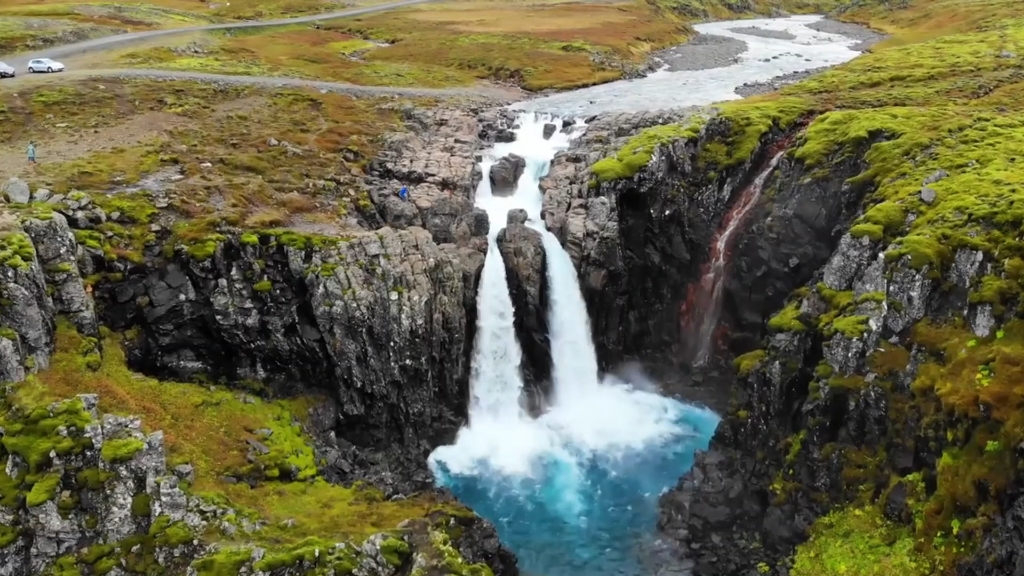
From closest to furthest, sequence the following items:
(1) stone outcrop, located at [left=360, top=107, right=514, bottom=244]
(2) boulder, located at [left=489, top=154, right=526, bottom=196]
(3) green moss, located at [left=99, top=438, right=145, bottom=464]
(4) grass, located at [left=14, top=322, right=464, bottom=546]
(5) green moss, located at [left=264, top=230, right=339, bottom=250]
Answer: (3) green moss, located at [left=99, top=438, right=145, bottom=464], (4) grass, located at [left=14, top=322, right=464, bottom=546], (5) green moss, located at [left=264, top=230, right=339, bottom=250], (1) stone outcrop, located at [left=360, top=107, right=514, bottom=244], (2) boulder, located at [left=489, top=154, right=526, bottom=196]

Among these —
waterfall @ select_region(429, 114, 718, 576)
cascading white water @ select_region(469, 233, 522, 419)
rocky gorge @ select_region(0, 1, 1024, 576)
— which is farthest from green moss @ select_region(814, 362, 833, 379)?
cascading white water @ select_region(469, 233, 522, 419)

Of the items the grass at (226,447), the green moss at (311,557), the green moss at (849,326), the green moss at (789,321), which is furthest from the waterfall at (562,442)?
the green moss at (849,326)

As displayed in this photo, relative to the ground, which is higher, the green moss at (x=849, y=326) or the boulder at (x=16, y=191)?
the boulder at (x=16, y=191)

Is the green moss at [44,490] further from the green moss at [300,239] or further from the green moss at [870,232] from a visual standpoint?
the green moss at [870,232]

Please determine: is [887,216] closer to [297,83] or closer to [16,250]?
[16,250]

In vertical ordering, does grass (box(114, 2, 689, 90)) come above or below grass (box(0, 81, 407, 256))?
above

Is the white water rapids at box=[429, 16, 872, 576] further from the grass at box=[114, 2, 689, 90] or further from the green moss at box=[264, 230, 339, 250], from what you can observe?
the grass at box=[114, 2, 689, 90]

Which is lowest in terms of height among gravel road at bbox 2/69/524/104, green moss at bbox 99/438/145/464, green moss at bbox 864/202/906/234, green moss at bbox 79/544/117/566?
green moss at bbox 79/544/117/566
